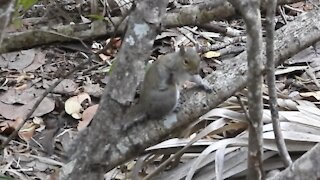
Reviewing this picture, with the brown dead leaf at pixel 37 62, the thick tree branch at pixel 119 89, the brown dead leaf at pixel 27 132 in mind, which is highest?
the thick tree branch at pixel 119 89

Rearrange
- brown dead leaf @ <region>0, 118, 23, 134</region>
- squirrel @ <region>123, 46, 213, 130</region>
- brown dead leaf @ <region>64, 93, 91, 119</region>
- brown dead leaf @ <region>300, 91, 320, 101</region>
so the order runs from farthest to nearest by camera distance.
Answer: brown dead leaf @ <region>64, 93, 91, 119</region> < brown dead leaf @ <region>300, 91, 320, 101</region> < brown dead leaf @ <region>0, 118, 23, 134</region> < squirrel @ <region>123, 46, 213, 130</region>

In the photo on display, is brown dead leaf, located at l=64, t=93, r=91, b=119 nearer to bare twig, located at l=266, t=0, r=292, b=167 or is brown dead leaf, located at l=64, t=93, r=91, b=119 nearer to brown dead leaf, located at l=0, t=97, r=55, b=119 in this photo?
brown dead leaf, located at l=0, t=97, r=55, b=119

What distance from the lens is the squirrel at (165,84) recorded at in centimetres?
348

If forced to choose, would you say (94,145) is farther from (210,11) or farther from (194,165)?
(210,11)

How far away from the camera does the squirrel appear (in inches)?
137

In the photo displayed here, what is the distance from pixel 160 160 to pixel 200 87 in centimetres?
56

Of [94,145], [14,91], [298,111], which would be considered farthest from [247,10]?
[14,91]

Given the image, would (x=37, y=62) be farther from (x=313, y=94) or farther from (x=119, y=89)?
(x=119, y=89)

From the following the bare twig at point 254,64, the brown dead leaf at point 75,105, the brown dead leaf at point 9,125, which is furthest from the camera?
the brown dead leaf at point 75,105

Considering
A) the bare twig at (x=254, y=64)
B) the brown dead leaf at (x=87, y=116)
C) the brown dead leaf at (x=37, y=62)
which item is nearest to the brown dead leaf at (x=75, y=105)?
the brown dead leaf at (x=87, y=116)

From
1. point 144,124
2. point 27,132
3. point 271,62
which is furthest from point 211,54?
Result: point 271,62

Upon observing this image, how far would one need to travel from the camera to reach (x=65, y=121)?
4.73 metres

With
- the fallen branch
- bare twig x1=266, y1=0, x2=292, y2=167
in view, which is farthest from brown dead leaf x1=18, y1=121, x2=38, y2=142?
bare twig x1=266, y1=0, x2=292, y2=167

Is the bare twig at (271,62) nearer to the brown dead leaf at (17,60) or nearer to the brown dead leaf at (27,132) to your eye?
the brown dead leaf at (27,132)
